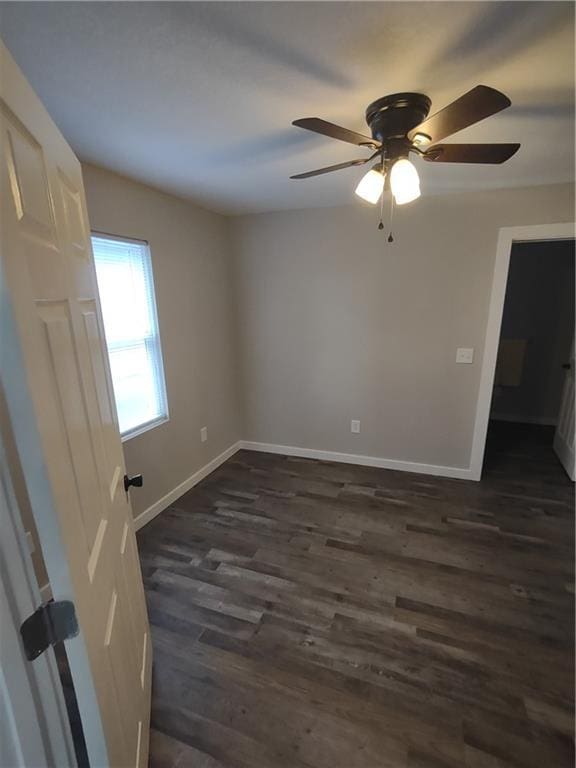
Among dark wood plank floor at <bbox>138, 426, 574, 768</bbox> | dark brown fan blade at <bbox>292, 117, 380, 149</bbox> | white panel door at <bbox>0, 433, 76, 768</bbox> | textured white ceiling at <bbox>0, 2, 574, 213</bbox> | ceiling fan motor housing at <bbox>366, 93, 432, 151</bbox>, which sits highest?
textured white ceiling at <bbox>0, 2, 574, 213</bbox>

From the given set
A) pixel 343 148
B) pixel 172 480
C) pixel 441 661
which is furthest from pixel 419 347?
pixel 172 480

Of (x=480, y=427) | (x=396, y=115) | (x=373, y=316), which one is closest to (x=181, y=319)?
(x=373, y=316)

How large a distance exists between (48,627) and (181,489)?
2481 millimetres

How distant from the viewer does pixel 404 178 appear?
1414mm

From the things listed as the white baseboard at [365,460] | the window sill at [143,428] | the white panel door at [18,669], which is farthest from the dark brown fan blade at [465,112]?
the white baseboard at [365,460]

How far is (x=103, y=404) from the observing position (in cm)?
117

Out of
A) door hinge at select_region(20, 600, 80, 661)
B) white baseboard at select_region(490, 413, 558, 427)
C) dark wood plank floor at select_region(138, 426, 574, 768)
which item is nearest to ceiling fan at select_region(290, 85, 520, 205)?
door hinge at select_region(20, 600, 80, 661)

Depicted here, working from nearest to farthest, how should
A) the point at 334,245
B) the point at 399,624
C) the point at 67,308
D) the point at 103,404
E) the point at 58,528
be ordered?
1. the point at 58,528
2. the point at 67,308
3. the point at 103,404
4. the point at 399,624
5. the point at 334,245

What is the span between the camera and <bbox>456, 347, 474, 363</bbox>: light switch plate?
2957 mm

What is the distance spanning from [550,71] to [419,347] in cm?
202

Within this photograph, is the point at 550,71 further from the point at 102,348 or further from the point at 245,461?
the point at 245,461

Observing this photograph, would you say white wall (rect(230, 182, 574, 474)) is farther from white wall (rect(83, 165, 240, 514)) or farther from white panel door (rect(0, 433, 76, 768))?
white panel door (rect(0, 433, 76, 768))

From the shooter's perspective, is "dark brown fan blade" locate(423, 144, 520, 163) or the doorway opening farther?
the doorway opening

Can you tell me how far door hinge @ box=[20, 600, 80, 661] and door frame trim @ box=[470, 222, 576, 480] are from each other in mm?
3064
